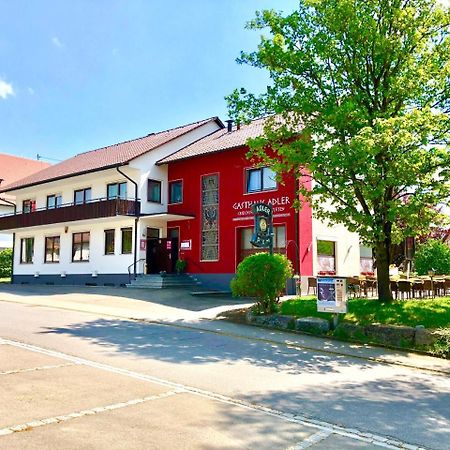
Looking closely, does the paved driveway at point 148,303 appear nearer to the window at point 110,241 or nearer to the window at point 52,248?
the window at point 110,241

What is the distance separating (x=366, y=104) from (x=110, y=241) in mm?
18719

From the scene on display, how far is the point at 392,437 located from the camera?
5.20 meters

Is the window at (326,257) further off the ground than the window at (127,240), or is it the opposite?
the window at (127,240)

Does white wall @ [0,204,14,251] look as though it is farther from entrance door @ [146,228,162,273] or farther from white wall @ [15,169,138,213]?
entrance door @ [146,228,162,273]

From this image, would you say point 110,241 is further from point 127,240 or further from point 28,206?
point 28,206

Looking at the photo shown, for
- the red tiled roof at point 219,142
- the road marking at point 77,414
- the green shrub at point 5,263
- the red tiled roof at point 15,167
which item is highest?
the red tiled roof at point 15,167

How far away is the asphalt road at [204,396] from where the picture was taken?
16.2 feet

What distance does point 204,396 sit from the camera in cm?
646

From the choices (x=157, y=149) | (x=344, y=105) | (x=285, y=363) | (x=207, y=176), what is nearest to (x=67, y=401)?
Result: (x=285, y=363)

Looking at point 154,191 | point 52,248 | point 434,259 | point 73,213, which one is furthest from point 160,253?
point 434,259

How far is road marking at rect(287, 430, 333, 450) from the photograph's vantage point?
4.74 m

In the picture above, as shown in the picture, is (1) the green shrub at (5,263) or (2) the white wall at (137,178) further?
(1) the green shrub at (5,263)

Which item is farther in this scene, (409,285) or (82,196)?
(82,196)

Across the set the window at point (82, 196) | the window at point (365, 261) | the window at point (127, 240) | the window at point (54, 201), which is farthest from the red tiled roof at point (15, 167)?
the window at point (365, 261)
